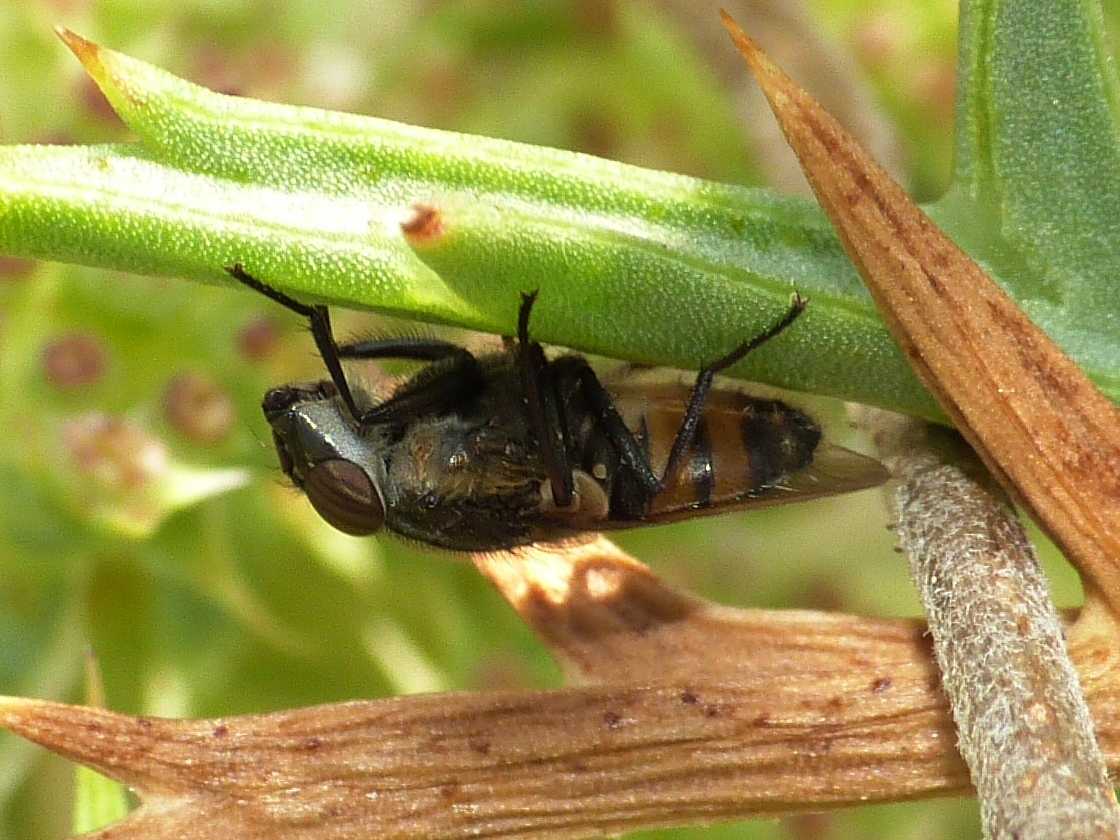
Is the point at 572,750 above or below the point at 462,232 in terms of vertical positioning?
below

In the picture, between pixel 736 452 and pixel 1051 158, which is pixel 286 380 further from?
pixel 1051 158

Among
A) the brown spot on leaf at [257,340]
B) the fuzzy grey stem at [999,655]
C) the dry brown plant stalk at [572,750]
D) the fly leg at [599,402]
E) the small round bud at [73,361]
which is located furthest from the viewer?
the brown spot on leaf at [257,340]

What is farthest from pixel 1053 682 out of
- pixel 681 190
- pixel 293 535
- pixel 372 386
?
pixel 293 535

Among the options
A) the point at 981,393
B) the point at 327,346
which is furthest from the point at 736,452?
the point at 981,393

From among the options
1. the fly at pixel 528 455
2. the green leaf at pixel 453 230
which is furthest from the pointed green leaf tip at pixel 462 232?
the fly at pixel 528 455

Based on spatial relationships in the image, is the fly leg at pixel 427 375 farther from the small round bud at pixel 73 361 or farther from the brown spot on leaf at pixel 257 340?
the small round bud at pixel 73 361

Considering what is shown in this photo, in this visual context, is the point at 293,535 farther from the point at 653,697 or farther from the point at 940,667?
the point at 940,667

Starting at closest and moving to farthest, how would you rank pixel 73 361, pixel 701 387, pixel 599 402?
1. pixel 701 387
2. pixel 599 402
3. pixel 73 361
